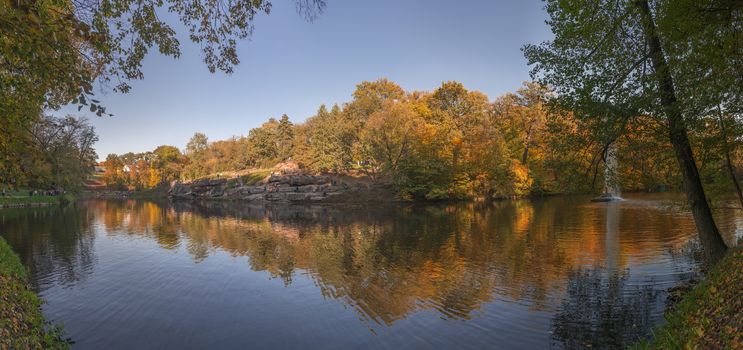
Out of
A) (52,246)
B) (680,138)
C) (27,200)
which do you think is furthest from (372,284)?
(27,200)

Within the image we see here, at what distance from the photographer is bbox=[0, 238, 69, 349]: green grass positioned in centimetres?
772

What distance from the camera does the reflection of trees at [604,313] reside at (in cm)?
987

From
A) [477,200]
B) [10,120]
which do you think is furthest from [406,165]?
[10,120]

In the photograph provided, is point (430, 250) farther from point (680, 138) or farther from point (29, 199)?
point (29, 199)

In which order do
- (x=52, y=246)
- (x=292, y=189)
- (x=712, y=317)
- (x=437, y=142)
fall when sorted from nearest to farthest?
(x=712, y=317), (x=52, y=246), (x=437, y=142), (x=292, y=189)

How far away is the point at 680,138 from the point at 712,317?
6770mm

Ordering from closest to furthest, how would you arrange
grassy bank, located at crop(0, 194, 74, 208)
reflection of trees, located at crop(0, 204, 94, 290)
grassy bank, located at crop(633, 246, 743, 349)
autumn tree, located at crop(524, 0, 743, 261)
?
grassy bank, located at crop(633, 246, 743, 349) < autumn tree, located at crop(524, 0, 743, 261) < reflection of trees, located at crop(0, 204, 94, 290) < grassy bank, located at crop(0, 194, 74, 208)

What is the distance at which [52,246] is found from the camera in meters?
24.6

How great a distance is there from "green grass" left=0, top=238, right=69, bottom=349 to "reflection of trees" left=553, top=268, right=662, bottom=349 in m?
11.7

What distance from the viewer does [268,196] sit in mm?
66250

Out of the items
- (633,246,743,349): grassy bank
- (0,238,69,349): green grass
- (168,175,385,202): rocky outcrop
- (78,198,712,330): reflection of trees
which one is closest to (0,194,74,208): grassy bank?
(168,175,385,202): rocky outcrop

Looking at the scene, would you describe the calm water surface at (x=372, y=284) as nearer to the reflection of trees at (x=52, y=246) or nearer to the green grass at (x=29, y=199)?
the reflection of trees at (x=52, y=246)

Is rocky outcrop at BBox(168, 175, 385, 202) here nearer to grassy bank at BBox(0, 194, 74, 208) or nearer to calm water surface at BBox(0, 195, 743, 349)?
grassy bank at BBox(0, 194, 74, 208)

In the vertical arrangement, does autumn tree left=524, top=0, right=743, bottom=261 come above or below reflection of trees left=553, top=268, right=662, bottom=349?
above
